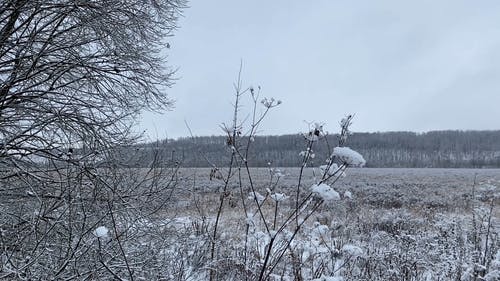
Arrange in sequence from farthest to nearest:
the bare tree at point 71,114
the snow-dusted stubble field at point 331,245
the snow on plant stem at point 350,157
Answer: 1. the bare tree at point 71,114
2. the snow-dusted stubble field at point 331,245
3. the snow on plant stem at point 350,157

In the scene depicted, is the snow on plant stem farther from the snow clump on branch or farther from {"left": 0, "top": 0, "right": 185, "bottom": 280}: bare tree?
{"left": 0, "top": 0, "right": 185, "bottom": 280}: bare tree

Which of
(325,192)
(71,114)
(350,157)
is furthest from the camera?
(71,114)

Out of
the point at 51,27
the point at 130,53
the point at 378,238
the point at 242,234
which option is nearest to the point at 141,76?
the point at 130,53

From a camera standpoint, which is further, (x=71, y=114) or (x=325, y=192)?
(x=71, y=114)

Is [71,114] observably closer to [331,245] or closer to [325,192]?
[331,245]

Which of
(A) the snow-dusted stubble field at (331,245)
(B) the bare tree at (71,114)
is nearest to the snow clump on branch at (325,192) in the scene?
(A) the snow-dusted stubble field at (331,245)

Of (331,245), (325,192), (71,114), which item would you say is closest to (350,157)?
(325,192)

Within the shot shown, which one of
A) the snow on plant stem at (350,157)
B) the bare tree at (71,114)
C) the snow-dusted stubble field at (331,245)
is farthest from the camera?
the bare tree at (71,114)

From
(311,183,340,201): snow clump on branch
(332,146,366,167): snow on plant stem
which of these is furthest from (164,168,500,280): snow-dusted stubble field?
(332,146,366,167): snow on plant stem

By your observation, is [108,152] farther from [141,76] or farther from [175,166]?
[141,76]

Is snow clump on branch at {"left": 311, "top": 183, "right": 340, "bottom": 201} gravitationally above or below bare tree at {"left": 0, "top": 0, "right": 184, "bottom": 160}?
below

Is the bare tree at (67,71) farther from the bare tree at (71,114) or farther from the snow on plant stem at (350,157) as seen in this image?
the snow on plant stem at (350,157)

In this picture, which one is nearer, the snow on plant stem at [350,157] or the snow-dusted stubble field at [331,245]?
the snow on plant stem at [350,157]

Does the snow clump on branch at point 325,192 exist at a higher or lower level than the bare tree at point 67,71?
lower
